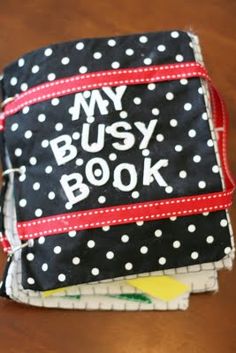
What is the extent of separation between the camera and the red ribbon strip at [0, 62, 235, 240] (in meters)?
0.66

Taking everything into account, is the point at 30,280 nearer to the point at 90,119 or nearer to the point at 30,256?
the point at 30,256

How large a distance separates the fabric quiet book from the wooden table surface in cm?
2

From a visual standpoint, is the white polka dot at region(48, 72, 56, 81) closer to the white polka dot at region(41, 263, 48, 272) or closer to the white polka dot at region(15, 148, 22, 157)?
the white polka dot at region(15, 148, 22, 157)

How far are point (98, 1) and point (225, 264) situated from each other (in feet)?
1.25

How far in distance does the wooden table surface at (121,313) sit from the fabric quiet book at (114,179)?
0.06 ft

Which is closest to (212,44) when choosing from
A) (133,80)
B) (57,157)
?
(133,80)

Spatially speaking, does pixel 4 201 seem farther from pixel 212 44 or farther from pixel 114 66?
pixel 212 44

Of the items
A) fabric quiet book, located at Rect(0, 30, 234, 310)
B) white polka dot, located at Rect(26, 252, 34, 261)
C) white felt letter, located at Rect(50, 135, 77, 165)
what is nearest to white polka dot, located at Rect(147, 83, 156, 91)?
fabric quiet book, located at Rect(0, 30, 234, 310)

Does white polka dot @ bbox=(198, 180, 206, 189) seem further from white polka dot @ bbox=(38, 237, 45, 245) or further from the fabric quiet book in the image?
white polka dot @ bbox=(38, 237, 45, 245)

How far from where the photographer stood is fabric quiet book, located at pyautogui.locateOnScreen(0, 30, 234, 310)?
0.66 metres

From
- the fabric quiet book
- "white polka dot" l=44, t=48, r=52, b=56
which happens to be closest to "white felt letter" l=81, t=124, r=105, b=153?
the fabric quiet book

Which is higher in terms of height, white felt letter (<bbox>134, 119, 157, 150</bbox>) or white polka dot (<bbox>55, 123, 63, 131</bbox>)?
white polka dot (<bbox>55, 123, 63, 131</bbox>)

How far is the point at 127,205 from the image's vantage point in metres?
0.66

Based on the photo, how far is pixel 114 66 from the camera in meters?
0.70
